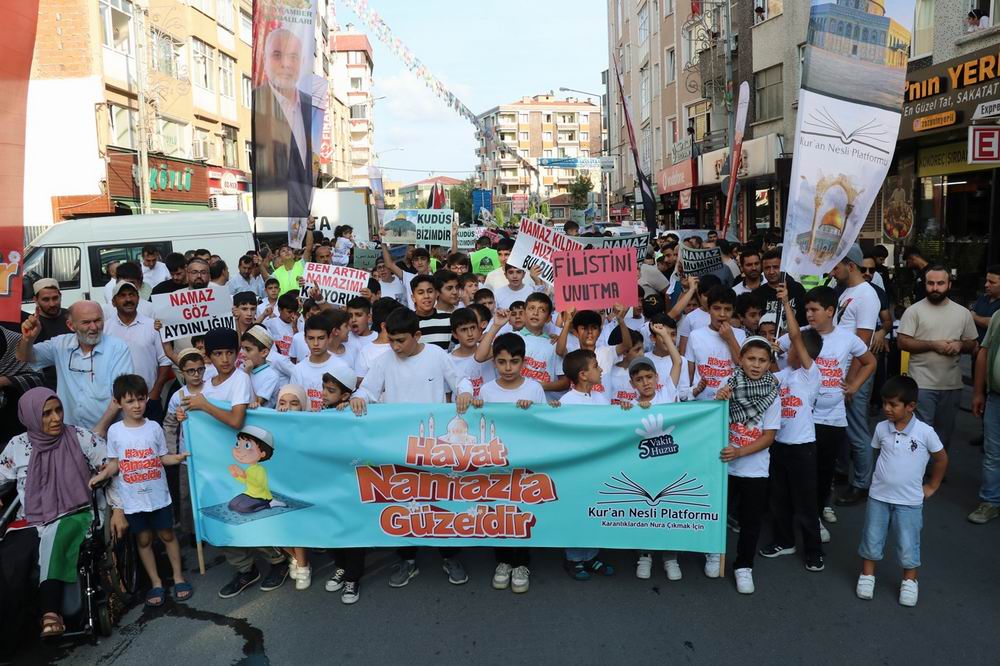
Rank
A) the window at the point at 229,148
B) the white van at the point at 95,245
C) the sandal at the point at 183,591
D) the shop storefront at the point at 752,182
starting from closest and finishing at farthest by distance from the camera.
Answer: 1. the sandal at the point at 183,591
2. the white van at the point at 95,245
3. the shop storefront at the point at 752,182
4. the window at the point at 229,148

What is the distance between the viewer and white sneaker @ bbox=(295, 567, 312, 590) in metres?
5.17

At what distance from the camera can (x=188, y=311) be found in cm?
673

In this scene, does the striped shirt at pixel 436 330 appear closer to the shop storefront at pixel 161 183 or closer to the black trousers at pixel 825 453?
the black trousers at pixel 825 453

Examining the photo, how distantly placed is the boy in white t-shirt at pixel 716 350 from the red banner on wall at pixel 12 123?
4262mm

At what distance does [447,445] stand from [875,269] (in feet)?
18.6

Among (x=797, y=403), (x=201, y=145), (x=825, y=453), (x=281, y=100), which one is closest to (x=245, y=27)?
(x=201, y=145)

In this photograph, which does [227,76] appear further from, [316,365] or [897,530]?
[897,530]

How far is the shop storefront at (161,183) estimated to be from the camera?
2322 centimetres

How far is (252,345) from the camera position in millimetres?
5668

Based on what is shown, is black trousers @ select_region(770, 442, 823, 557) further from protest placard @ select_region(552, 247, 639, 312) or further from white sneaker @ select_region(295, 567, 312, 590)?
white sneaker @ select_region(295, 567, 312, 590)

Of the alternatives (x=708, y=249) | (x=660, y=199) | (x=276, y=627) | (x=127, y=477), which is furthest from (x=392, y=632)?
(x=660, y=199)

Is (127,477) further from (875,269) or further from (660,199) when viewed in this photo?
(660,199)

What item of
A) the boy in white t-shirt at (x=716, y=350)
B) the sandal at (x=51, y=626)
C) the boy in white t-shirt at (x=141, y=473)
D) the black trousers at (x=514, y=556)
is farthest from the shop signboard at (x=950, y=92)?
the sandal at (x=51, y=626)

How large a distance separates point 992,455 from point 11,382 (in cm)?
715
